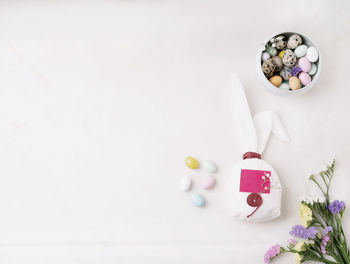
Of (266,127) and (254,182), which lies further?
(266,127)

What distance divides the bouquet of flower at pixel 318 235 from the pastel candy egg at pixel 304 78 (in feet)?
0.87

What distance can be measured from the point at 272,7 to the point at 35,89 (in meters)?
0.83

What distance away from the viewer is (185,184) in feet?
4.05

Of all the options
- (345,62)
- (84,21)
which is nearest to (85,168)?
(84,21)

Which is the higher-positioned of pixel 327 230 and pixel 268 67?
pixel 268 67

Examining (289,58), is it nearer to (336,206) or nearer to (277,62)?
(277,62)

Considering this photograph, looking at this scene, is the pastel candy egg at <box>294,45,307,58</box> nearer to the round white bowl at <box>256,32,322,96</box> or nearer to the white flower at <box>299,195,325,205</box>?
the round white bowl at <box>256,32,322,96</box>

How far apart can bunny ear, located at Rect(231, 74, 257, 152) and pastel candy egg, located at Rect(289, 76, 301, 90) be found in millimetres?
145

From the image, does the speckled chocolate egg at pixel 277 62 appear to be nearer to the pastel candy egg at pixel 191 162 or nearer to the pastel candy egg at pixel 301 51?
the pastel candy egg at pixel 301 51

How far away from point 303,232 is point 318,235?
2.5 inches

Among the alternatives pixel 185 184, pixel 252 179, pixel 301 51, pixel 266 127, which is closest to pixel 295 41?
pixel 301 51

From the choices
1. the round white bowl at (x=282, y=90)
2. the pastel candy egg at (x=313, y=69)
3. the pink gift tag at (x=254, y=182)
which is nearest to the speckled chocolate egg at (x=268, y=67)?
the round white bowl at (x=282, y=90)

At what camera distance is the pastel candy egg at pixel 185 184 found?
1.24 metres

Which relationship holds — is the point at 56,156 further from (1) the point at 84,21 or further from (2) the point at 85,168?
(1) the point at 84,21
